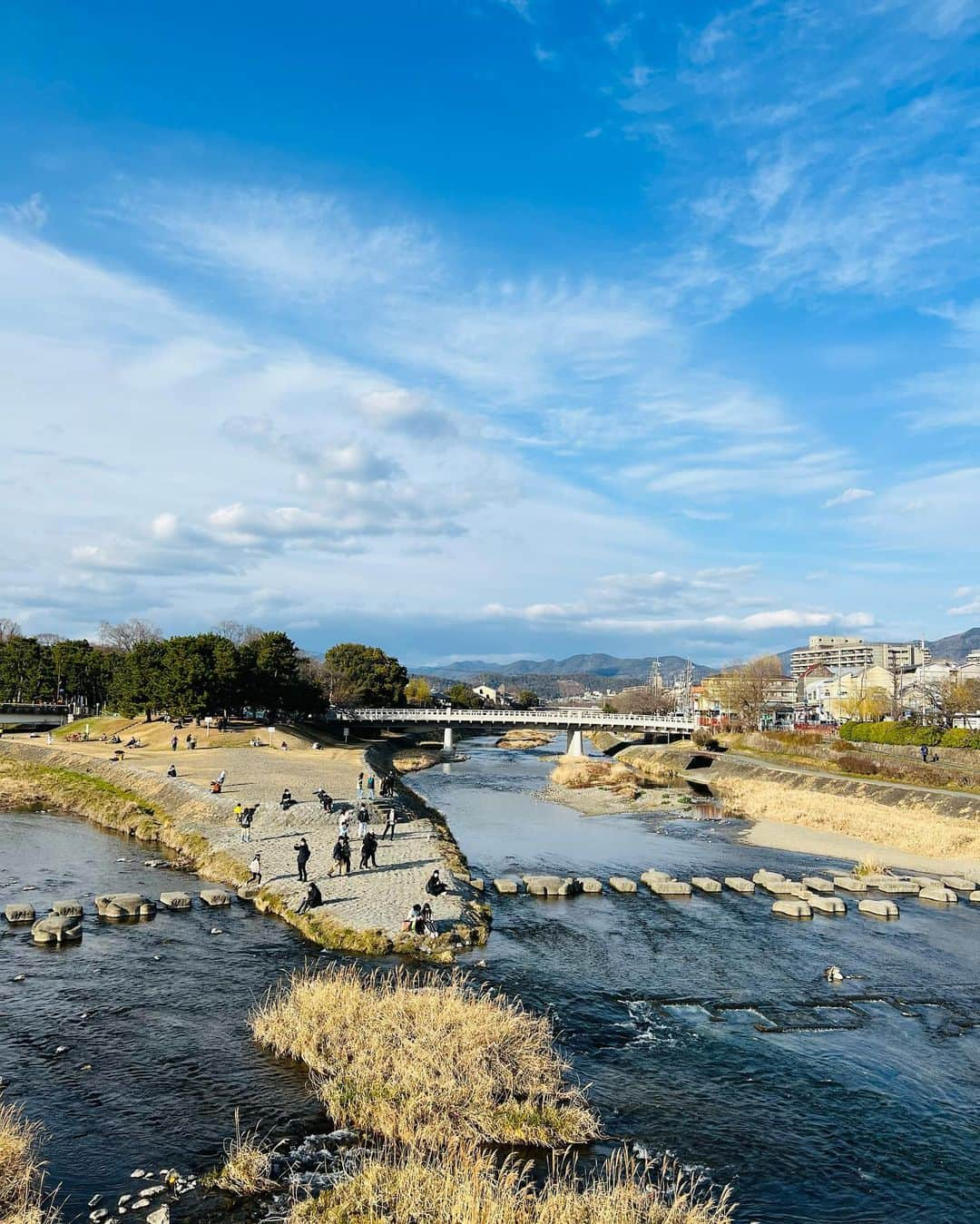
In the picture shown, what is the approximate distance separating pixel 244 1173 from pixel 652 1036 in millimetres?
11657

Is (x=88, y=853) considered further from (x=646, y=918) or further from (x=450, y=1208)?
(x=450, y=1208)

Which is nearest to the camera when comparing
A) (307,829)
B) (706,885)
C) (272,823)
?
(706,885)

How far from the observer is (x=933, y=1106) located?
64.4 ft

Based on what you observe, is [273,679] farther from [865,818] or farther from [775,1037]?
[775,1037]

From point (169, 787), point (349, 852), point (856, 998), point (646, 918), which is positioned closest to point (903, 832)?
point (646, 918)

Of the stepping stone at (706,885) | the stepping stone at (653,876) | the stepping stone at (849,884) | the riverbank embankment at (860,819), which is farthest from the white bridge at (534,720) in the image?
the stepping stone at (706,885)

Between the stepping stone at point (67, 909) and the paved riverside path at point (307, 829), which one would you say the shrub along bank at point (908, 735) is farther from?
the stepping stone at point (67, 909)

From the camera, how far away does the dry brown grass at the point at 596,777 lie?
276 feet

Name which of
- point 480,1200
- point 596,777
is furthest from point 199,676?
point 480,1200

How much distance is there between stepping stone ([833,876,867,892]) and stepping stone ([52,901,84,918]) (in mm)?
34401

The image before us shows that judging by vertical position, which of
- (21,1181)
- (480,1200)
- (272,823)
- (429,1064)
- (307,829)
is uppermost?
(272,823)

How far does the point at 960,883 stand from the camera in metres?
42.2

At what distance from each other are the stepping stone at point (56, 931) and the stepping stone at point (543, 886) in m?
19.0

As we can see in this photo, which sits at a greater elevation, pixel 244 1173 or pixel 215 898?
pixel 215 898
